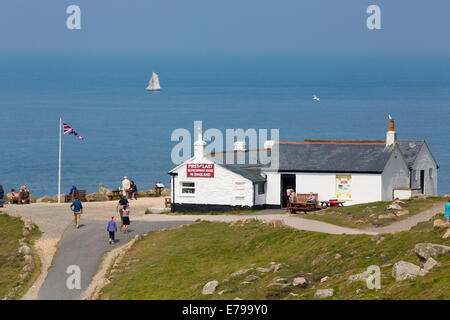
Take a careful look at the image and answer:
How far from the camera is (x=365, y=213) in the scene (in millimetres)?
45594

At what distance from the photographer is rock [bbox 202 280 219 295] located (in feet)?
110

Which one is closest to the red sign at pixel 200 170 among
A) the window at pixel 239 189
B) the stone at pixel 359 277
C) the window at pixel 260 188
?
the window at pixel 239 189

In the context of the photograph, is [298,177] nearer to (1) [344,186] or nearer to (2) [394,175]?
(1) [344,186]

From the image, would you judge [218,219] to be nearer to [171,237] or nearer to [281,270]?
[171,237]

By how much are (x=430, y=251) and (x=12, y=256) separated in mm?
20381

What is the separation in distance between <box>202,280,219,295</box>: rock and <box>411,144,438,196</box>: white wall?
26.1 metres

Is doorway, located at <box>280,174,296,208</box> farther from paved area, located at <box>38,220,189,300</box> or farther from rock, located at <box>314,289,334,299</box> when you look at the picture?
rock, located at <box>314,289,334,299</box>

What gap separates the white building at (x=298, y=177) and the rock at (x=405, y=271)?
78.8 ft

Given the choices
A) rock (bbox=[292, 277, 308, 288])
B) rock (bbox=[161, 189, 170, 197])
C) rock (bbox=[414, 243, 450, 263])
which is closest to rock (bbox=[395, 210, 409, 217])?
rock (bbox=[292, 277, 308, 288])

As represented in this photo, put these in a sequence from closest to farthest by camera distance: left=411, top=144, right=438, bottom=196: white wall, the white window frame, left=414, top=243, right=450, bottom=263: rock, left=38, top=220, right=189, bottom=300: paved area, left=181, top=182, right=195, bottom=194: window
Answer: left=414, top=243, right=450, bottom=263: rock < left=38, top=220, right=189, bottom=300: paved area < the white window frame < left=181, top=182, right=195, bottom=194: window < left=411, top=144, right=438, bottom=196: white wall

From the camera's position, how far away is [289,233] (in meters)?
41.2

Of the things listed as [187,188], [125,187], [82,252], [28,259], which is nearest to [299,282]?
[82,252]
